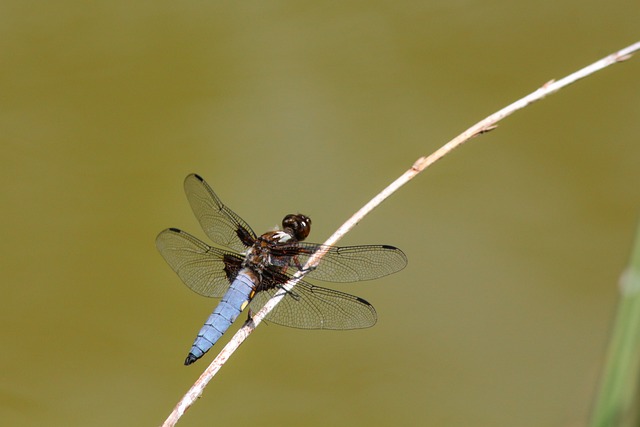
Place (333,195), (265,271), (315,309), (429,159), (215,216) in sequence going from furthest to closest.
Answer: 1. (333,195)
2. (215,216)
3. (265,271)
4. (315,309)
5. (429,159)

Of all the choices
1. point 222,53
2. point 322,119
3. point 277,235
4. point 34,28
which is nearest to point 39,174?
point 34,28

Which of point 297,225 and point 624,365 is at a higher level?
point 297,225

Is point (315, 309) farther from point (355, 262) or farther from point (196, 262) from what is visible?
point (196, 262)

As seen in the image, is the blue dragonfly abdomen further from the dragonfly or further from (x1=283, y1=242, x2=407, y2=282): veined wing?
(x1=283, y1=242, x2=407, y2=282): veined wing

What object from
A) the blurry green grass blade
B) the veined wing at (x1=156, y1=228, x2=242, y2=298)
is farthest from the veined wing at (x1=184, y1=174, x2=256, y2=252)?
the blurry green grass blade

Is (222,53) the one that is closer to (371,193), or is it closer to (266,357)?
(371,193)

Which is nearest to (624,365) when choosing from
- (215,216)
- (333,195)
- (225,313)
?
(225,313)

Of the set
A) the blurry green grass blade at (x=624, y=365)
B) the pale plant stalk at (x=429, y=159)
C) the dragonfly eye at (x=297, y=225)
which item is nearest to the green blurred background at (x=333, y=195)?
the dragonfly eye at (x=297, y=225)
